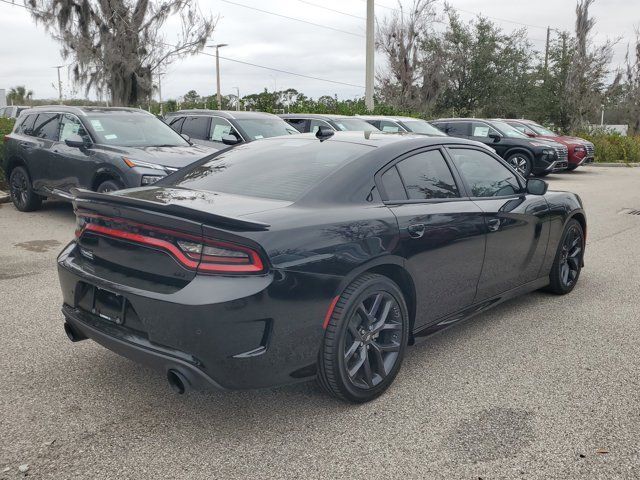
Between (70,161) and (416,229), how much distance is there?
6565 mm

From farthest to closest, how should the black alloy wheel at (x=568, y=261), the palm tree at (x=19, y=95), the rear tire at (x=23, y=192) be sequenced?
1. the palm tree at (x=19, y=95)
2. the rear tire at (x=23, y=192)
3. the black alloy wheel at (x=568, y=261)

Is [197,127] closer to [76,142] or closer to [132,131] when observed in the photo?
[132,131]

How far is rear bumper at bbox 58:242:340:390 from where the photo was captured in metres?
2.91

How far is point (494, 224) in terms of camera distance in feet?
14.6

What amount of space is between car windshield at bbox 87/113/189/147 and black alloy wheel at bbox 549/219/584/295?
18.9 feet

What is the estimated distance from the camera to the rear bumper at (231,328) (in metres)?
2.91

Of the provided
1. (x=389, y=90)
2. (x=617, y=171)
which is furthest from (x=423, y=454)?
(x=389, y=90)

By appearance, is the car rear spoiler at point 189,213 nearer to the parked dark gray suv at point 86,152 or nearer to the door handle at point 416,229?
the door handle at point 416,229

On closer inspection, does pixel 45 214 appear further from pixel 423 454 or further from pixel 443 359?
pixel 423 454

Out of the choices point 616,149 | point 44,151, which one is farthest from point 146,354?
point 616,149

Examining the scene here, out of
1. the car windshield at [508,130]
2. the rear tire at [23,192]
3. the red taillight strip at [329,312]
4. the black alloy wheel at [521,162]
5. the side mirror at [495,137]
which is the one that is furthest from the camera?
the car windshield at [508,130]

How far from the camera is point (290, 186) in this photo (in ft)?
12.0

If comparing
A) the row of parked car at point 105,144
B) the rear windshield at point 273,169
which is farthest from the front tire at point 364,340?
the row of parked car at point 105,144

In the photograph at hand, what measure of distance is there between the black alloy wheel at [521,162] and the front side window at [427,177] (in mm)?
13553
